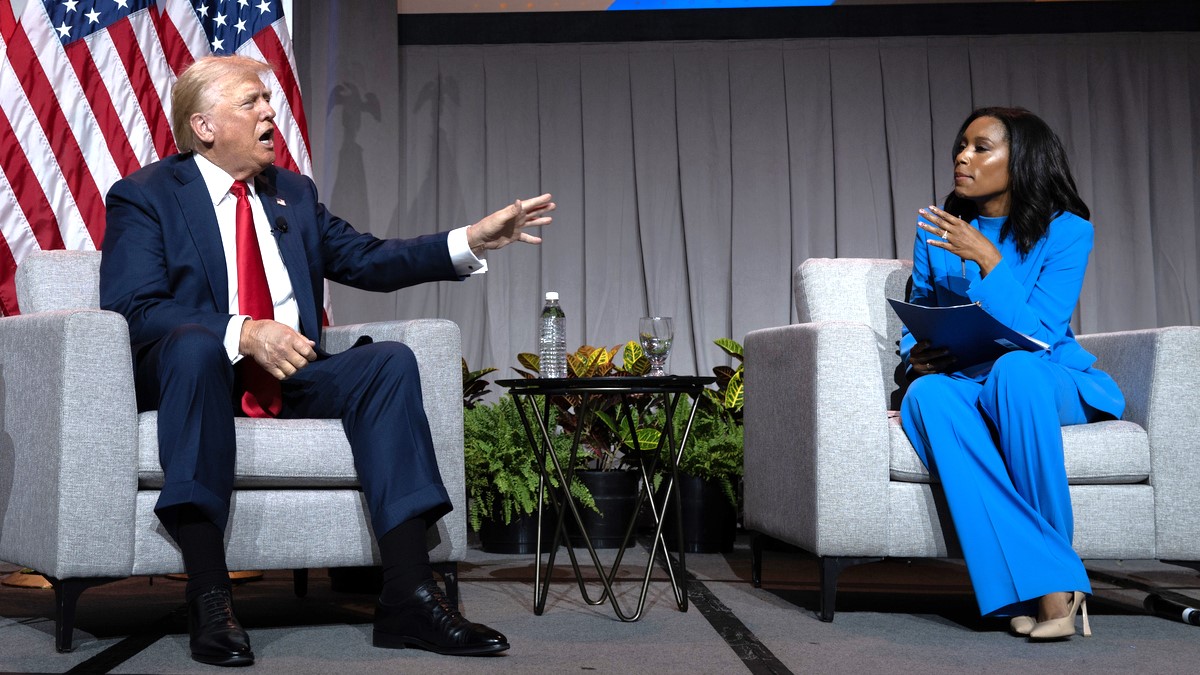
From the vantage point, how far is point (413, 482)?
1986mm

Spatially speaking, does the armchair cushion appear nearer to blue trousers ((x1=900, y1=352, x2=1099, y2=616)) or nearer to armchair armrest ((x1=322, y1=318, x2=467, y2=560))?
armchair armrest ((x1=322, y1=318, x2=467, y2=560))

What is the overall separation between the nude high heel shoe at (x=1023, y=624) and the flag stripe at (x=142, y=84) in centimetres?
293

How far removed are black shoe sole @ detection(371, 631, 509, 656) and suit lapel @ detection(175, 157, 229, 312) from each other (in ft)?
2.56

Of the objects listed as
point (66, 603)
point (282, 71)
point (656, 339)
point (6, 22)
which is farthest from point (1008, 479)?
point (6, 22)

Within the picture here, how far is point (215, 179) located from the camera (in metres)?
2.36

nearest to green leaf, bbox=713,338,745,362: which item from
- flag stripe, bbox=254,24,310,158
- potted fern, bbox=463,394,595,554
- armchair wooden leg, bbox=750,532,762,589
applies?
potted fern, bbox=463,394,595,554

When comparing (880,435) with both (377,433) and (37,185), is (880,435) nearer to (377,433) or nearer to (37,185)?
(377,433)

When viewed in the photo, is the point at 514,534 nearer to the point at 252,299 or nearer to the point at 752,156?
the point at 252,299

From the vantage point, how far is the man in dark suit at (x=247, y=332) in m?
1.88

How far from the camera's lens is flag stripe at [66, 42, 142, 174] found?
348 cm

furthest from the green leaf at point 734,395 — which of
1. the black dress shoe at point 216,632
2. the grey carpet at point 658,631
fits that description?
the black dress shoe at point 216,632

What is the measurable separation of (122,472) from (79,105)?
2.01 meters

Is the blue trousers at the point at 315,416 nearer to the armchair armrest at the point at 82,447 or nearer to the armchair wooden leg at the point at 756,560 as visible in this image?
the armchair armrest at the point at 82,447

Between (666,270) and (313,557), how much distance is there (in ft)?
11.2
